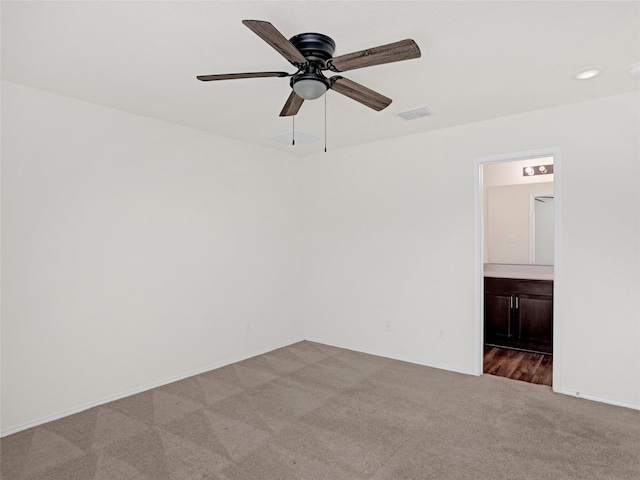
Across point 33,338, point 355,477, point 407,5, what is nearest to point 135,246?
point 33,338

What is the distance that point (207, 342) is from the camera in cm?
421

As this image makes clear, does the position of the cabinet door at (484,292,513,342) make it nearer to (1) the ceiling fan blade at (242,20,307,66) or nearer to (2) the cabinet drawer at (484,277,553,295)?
(2) the cabinet drawer at (484,277,553,295)

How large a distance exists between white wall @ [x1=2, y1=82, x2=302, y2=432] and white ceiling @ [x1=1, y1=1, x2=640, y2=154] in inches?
13.7

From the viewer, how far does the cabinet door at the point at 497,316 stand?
4797 millimetres

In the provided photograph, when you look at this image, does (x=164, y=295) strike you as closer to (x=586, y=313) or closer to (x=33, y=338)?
(x=33, y=338)

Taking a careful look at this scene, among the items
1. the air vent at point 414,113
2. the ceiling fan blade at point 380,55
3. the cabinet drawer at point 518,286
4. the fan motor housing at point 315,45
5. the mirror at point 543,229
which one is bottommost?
the cabinet drawer at point 518,286

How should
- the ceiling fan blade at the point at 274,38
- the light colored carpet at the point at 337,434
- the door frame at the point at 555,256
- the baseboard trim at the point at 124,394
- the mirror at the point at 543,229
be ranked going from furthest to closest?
the mirror at the point at 543,229 → the door frame at the point at 555,256 → the baseboard trim at the point at 124,394 → the light colored carpet at the point at 337,434 → the ceiling fan blade at the point at 274,38

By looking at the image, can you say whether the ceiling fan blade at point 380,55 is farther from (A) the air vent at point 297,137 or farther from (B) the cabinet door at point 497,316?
(B) the cabinet door at point 497,316

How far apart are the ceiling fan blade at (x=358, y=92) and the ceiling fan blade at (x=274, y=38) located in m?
0.28

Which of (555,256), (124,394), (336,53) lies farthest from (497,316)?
(124,394)

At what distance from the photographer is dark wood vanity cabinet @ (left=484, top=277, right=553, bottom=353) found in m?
4.56

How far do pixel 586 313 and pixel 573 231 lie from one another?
700mm

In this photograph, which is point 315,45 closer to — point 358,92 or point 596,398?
point 358,92

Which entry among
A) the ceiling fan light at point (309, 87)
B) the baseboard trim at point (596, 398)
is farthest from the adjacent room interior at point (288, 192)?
the ceiling fan light at point (309, 87)
